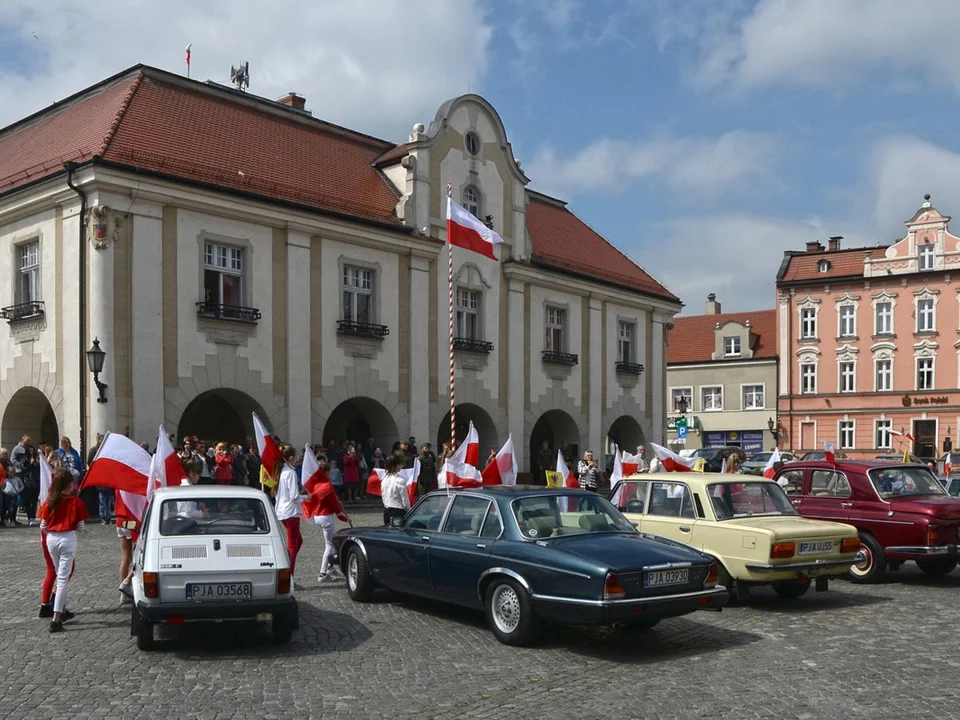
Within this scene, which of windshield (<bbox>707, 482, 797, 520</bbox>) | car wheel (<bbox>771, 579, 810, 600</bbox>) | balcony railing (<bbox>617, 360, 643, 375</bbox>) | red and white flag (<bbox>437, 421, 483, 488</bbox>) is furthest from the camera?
balcony railing (<bbox>617, 360, 643, 375</bbox>)

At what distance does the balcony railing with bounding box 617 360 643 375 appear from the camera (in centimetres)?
3862

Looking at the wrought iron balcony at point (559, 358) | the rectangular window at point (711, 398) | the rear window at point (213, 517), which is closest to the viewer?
the rear window at point (213, 517)

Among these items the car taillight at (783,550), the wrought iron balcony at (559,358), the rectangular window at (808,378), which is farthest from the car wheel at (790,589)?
the rectangular window at (808,378)

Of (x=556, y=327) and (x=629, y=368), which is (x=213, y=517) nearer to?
(x=556, y=327)

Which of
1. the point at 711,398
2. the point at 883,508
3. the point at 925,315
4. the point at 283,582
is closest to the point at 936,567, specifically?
the point at 883,508

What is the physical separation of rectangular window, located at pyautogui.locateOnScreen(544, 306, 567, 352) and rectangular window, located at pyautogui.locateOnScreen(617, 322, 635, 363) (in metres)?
3.37

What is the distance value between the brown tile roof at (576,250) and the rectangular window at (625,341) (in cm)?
139

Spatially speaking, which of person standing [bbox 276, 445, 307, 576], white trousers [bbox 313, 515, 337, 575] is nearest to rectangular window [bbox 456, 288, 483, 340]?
white trousers [bbox 313, 515, 337, 575]

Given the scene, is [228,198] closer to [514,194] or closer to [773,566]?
[514,194]

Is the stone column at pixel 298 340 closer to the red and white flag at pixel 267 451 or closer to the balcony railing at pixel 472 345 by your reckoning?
the balcony railing at pixel 472 345

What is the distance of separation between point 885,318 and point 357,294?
132 ft

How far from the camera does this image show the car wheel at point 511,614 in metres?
9.89

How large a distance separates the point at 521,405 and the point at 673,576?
24.6 m

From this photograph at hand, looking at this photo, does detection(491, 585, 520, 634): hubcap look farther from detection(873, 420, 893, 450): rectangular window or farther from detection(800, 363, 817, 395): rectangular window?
detection(800, 363, 817, 395): rectangular window
